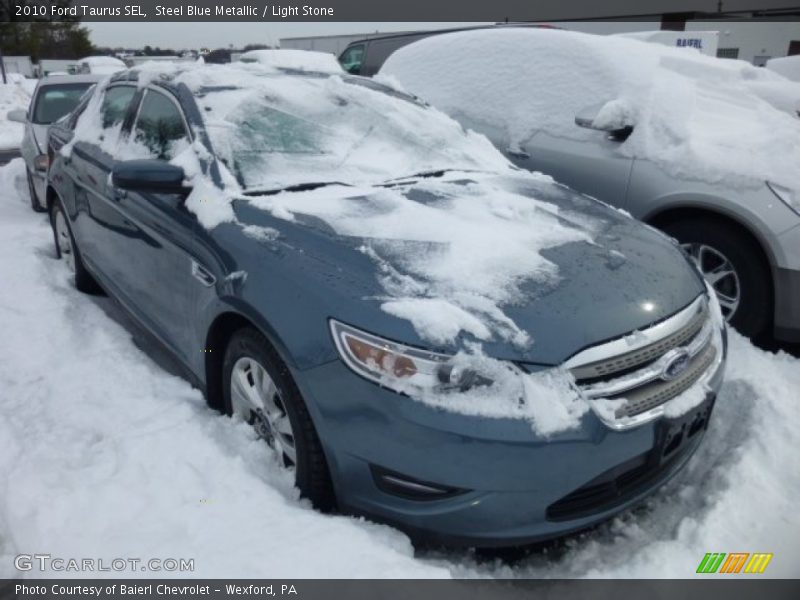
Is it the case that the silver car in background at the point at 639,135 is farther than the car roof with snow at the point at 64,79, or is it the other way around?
the car roof with snow at the point at 64,79

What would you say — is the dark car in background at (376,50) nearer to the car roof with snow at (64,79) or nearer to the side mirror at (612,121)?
the car roof with snow at (64,79)

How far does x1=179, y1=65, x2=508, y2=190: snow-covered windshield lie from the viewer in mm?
2779

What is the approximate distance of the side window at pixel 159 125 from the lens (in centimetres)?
299

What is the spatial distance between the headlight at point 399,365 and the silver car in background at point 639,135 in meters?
2.33

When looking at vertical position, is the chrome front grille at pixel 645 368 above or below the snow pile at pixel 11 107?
above

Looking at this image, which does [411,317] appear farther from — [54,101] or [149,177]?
[54,101]

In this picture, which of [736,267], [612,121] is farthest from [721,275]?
[612,121]

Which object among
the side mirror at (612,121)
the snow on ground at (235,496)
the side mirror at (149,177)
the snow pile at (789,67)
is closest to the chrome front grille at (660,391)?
the snow on ground at (235,496)

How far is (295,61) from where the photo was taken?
3.96m

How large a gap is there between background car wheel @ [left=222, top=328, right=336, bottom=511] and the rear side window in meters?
6.51

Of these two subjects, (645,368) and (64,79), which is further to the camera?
(64,79)

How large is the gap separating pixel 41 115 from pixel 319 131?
6074 millimetres

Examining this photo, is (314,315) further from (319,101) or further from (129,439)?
(319,101)

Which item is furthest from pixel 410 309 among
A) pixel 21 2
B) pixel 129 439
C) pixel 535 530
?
pixel 21 2
